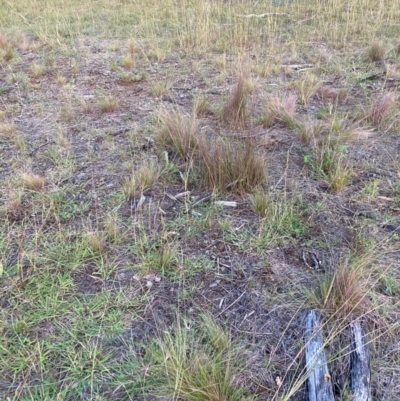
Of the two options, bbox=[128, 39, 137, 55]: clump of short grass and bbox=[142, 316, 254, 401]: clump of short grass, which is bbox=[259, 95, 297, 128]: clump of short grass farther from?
bbox=[128, 39, 137, 55]: clump of short grass

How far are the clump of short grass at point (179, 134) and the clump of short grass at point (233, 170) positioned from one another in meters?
0.21

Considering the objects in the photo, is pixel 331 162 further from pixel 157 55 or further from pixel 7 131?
pixel 157 55

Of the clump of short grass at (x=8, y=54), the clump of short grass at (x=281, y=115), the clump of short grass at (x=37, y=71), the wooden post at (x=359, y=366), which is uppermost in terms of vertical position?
the clump of short grass at (x=8, y=54)

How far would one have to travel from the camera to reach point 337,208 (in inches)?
80.7

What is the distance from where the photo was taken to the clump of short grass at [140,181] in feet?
7.11

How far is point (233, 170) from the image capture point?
2.14 metres

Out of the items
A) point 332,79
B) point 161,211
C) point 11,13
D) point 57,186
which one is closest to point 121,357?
point 161,211

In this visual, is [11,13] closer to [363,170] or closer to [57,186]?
[57,186]

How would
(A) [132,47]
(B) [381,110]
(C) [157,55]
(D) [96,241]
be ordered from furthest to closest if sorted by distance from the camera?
(A) [132,47], (C) [157,55], (B) [381,110], (D) [96,241]

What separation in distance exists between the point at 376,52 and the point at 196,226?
3.08 m

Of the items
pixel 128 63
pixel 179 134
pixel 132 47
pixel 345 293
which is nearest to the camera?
pixel 345 293

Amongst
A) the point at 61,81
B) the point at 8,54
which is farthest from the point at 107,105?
the point at 8,54

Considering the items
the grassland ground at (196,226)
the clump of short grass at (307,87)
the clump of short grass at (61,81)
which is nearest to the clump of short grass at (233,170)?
the grassland ground at (196,226)

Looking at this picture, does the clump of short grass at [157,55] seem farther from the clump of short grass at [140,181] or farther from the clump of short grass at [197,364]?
the clump of short grass at [197,364]
